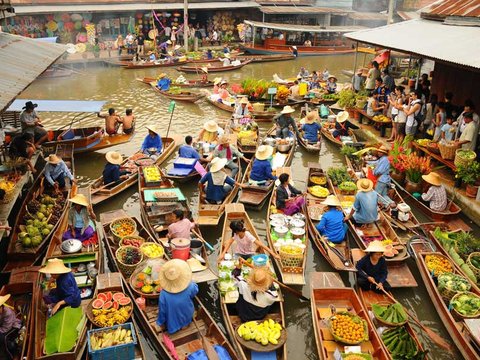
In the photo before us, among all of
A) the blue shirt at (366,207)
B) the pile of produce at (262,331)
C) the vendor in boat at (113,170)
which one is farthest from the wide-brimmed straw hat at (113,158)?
the pile of produce at (262,331)

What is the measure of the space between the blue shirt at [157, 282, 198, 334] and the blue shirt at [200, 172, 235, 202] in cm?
A: 427

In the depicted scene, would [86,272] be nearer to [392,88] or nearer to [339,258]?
[339,258]

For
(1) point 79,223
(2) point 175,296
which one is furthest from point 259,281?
(1) point 79,223

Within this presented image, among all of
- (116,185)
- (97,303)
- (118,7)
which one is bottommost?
(116,185)

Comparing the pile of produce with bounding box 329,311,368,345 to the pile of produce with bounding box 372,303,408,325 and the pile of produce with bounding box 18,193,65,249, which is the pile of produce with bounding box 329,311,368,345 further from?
the pile of produce with bounding box 18,193,65,249

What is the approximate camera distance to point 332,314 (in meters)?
7.47

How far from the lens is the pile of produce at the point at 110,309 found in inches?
272

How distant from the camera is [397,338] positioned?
685 cm

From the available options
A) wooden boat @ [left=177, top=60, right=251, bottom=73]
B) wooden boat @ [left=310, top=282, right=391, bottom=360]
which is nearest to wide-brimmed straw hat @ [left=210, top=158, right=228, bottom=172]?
wooden boat @ [left=310, top=282, right=391, bottom=360]

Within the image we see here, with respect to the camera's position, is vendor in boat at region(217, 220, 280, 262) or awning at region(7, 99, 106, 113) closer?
vendor in boat at region(217, 220, 280, 262)

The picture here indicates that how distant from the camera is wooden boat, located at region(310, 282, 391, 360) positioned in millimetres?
6656

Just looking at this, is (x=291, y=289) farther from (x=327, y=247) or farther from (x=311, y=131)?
(x=311, y=131)

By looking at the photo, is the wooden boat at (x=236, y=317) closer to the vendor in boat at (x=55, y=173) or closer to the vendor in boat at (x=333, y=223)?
the vendor in boat at (x=333, y=223)

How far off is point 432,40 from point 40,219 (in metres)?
12.5
